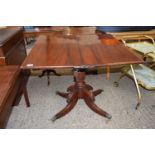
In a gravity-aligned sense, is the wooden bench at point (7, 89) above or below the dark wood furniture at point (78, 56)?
below

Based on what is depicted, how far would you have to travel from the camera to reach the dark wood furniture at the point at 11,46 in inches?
68.1

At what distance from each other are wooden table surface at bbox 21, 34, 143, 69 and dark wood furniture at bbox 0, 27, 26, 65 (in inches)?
12.7

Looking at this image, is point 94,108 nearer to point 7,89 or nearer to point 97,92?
point 97,92

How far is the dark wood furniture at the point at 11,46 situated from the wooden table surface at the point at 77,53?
32cm

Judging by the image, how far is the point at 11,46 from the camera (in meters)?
1.93

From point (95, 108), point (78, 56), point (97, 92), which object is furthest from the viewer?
point (97, 92)

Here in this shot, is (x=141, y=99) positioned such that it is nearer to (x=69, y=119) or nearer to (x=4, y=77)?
(x=69, y=119)

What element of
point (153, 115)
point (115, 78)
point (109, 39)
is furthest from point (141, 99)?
point (109, 39)

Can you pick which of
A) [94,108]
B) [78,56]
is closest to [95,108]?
[94,108]

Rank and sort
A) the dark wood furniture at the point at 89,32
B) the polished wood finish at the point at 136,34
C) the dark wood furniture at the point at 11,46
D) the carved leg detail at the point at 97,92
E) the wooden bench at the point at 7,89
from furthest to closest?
the polished wood finish at the point at 136,34
the dark wood furniture at the point at 89,32
the carved leg detail at the point at 97,92
the dark wood furniture at the point at 11,46
the wooden bench at the point at 7,89

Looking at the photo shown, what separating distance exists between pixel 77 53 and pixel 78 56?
8 cm

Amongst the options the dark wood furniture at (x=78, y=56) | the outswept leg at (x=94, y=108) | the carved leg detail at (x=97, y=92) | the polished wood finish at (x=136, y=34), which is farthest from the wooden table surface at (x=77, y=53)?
the polished wood finish at (x=136, y=34)

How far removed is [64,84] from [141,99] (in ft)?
3.58

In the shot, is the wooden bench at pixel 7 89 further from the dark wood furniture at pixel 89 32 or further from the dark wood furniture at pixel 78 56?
the dark wood furniture at pixel 89 32
